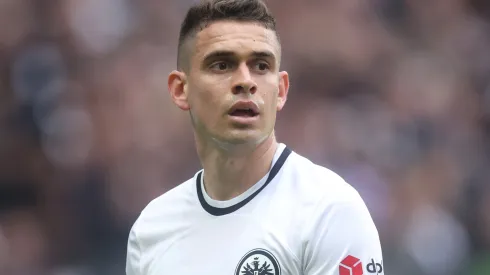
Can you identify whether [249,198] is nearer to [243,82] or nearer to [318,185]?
[318,185]

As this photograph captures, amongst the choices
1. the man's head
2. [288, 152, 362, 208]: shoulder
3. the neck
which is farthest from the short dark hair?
[288, 152, 362, 208]: shoulder

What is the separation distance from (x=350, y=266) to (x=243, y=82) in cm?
74

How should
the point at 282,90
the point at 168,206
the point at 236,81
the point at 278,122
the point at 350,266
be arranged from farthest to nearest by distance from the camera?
the point at 278,122, the point at 168,206, the point at 282,90, the point at 236,81, the point at 350,266

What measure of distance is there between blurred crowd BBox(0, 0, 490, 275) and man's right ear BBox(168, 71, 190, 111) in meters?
2.46

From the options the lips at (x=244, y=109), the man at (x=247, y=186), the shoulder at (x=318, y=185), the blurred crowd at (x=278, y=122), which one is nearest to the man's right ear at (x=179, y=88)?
the man at (x=247, y=186)

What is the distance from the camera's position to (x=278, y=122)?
5.94 meters

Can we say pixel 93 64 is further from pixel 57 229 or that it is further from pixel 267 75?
pixel 267 75

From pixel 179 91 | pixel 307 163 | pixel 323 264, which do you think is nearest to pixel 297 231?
pixel 323 264

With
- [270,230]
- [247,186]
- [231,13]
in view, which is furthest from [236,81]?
[270,230]

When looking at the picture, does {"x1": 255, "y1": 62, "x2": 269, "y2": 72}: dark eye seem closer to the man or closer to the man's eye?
the man

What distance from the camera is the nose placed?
107 inches

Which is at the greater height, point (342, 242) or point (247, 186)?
point (247, 186)

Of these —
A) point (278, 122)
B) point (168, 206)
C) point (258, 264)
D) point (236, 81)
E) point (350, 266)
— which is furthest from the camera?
point (278, 122)

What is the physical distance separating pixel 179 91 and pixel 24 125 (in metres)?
2.90
